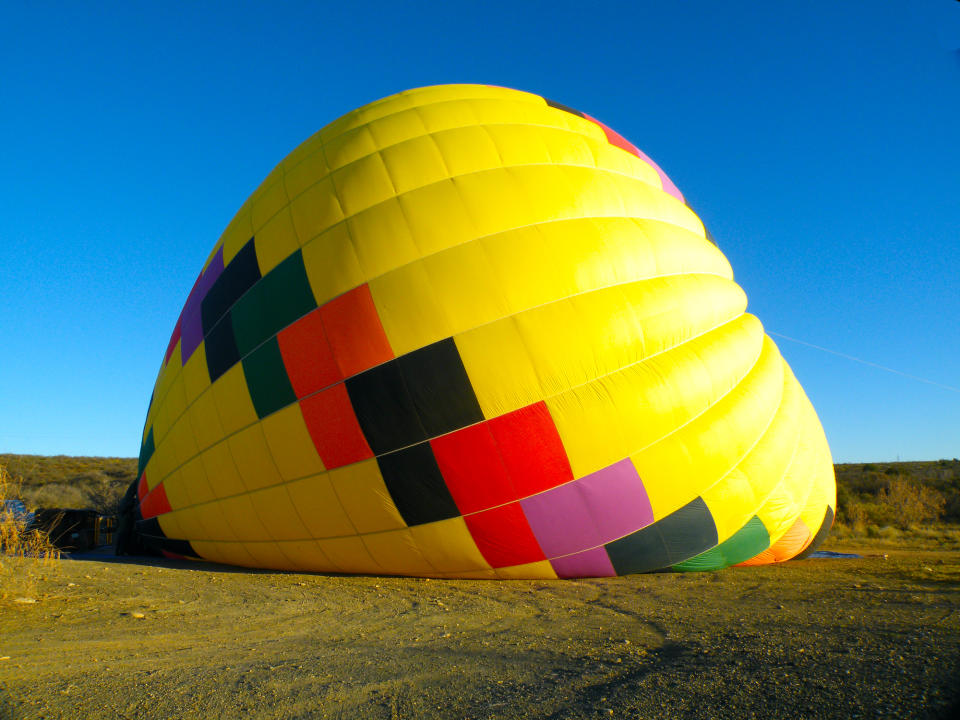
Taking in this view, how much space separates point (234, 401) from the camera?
6371mm

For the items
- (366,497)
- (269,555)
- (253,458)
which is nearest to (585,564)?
(366,497)

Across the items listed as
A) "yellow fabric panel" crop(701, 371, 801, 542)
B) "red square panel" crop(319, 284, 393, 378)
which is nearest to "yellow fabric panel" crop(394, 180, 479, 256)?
"red square panel" crop(319, 284, 393, 378)

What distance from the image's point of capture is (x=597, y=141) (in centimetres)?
756

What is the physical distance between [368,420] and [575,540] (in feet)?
7.69

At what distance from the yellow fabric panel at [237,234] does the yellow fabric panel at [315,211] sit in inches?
33.5

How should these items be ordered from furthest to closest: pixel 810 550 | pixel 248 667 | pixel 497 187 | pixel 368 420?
pixel 810 550 → pixel 497 187 → pixel 368 420 → pixel 248 667

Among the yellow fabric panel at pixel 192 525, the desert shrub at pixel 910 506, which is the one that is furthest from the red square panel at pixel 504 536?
the desert shrub at pixel 910 506

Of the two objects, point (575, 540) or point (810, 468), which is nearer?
point (575, 540)

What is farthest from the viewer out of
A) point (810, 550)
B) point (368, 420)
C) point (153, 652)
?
point (810, 550)

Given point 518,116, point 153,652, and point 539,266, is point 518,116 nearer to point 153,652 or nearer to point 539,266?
point 539,266

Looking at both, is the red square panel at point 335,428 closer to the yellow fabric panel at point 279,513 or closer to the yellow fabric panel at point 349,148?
the yellow fabric panel at point 279,513

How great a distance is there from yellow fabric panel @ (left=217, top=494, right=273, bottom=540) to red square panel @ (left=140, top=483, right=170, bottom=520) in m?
1.25

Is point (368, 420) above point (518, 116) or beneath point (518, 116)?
beneath

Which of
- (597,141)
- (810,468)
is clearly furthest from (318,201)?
(810,468)
